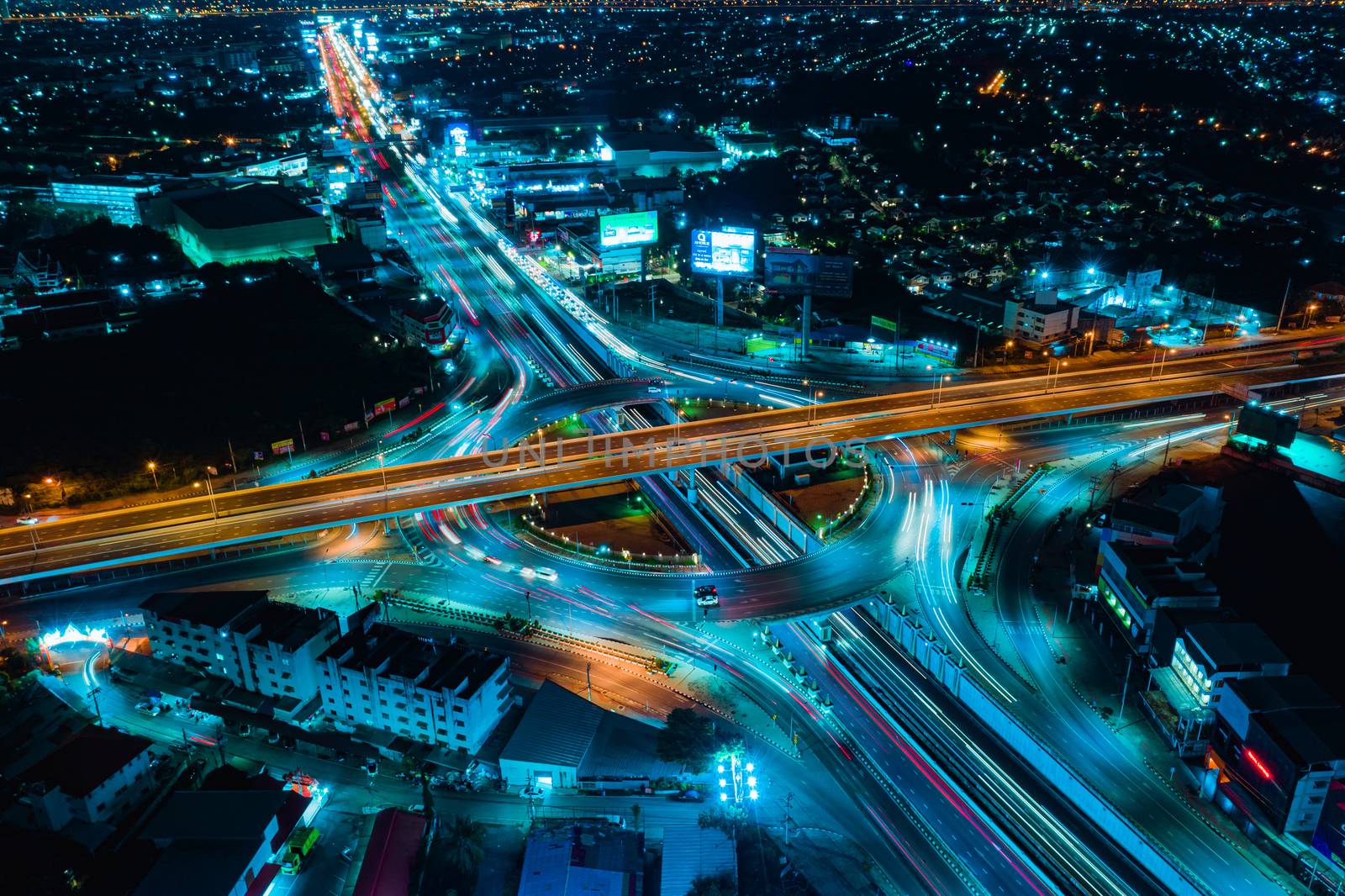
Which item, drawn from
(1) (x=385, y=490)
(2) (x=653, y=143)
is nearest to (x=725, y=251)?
(1) (x=385, y=490)

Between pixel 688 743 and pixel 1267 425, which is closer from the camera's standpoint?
pixel 688 743

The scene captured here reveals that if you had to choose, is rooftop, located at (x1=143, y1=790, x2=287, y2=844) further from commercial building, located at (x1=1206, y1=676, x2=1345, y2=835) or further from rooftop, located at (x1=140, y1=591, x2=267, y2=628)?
commercial building, located at (x1=1206, y1=676, x2=1345, y2=835)

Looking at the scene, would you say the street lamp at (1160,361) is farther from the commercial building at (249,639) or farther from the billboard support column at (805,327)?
the commercial building at (249,639)

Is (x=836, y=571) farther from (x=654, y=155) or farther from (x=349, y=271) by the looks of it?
(x=654, y=155)

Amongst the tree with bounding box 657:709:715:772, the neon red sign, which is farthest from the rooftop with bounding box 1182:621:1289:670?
the tree with bounding box 657:709:715:772

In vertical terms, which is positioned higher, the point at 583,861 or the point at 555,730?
the point at 555,730

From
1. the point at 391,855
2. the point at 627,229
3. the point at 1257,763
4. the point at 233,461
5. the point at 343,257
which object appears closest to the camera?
the point at 391,855

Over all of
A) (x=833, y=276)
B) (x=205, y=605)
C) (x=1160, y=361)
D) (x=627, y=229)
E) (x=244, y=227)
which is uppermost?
(x=244, y=227)
